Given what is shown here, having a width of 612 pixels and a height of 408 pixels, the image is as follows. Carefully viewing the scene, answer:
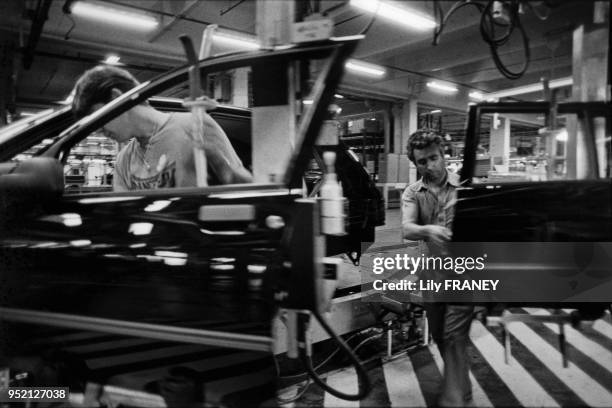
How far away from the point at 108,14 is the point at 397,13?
3.35ft

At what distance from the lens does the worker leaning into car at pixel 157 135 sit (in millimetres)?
1559

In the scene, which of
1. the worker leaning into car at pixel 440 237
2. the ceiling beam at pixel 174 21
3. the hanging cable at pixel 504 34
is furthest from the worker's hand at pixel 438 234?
the ceiling beam at pixel 174 21

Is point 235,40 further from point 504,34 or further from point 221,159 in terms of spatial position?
point 504,34

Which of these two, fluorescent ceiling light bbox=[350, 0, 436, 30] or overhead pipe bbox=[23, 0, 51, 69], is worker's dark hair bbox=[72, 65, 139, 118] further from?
fluorescent ceiling light bbox=[350, 0, 436, 30]

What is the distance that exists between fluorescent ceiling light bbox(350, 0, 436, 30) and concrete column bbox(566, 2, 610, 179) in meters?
0.42

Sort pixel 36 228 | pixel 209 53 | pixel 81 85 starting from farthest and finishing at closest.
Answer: pixel 81 85 → pixel 36 228 → pixel 209 53

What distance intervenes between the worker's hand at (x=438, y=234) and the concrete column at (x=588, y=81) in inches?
15.5

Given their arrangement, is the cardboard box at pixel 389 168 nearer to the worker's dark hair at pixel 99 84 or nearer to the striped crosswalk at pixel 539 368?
the striped crosswalk at pixel 539 368

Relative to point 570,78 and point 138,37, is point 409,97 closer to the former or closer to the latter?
point 570,78

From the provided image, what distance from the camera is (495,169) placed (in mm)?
1204

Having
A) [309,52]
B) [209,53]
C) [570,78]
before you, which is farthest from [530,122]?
[209,53]

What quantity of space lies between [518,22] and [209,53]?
0.99 metres

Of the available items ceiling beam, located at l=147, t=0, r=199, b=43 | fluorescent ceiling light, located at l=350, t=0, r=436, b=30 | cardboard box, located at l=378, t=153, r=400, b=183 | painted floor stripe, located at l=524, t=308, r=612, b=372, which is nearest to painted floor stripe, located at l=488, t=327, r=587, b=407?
painted floor stripe, located at l=524, t=308, r=612, b=372

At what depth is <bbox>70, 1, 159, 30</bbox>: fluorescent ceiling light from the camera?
4.66ft
